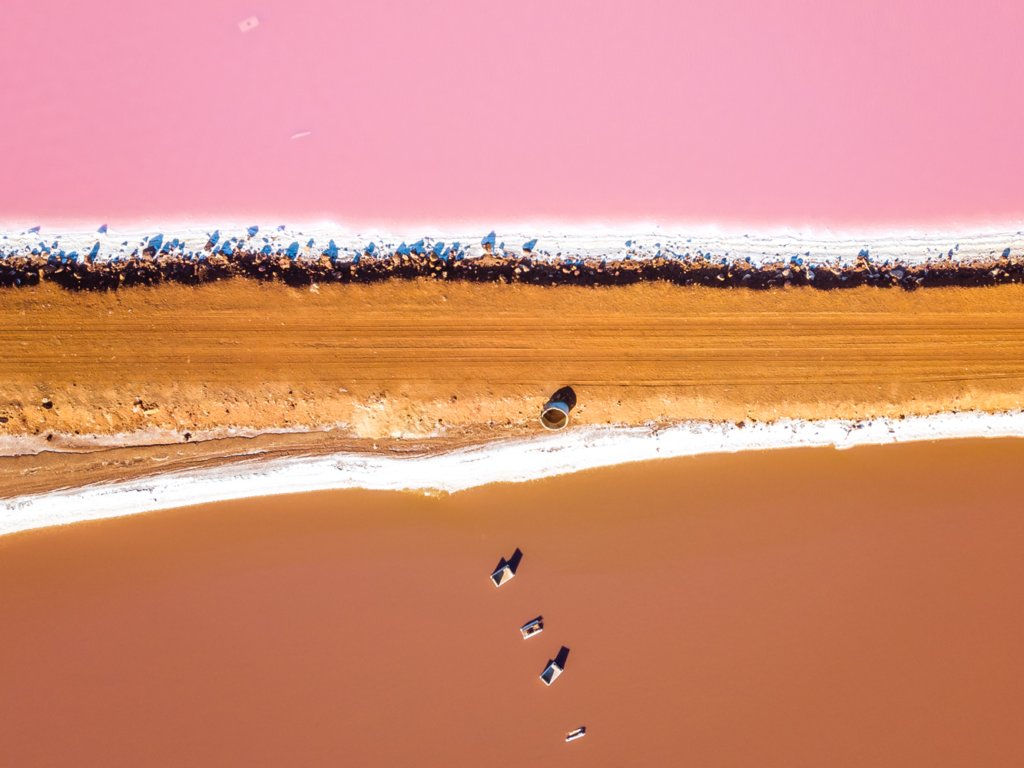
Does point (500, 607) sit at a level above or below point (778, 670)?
above

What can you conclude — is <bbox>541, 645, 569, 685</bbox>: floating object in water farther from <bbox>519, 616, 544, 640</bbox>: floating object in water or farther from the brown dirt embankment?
the brown dirt embankment

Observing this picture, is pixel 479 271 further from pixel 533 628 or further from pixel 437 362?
pixel 533 628

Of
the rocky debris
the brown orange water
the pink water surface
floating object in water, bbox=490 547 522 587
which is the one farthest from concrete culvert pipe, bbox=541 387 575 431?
the pink water surface

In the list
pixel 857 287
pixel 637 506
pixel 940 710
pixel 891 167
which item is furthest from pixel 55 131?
pixel 940 710

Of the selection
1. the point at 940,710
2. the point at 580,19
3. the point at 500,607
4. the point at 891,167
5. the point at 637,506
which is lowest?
the point at 940,710

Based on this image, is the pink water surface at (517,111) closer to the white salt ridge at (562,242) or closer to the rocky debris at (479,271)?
the white salt ridge at (562,242)

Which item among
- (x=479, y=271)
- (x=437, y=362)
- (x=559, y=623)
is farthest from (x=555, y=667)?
(x=479, y=271)

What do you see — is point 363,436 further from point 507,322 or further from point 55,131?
point 55,131
